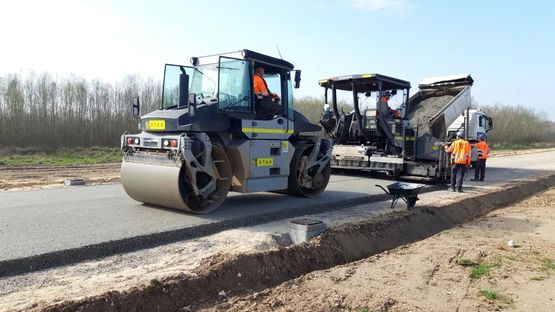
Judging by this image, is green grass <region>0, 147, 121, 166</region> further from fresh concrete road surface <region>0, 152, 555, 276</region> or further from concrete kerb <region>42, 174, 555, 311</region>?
concrete kerb <region>42, 174, 555, 311</region>

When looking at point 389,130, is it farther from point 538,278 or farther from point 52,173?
point 52,173

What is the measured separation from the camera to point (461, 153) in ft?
37.9

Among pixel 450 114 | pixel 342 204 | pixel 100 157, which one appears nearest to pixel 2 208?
pixel 342 204

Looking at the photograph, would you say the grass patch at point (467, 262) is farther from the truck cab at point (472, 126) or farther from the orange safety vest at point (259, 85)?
the truck cab at point (472, 126)

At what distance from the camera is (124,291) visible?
393 centimetres

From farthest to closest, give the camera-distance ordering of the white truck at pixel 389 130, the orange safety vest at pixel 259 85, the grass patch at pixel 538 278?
the white truck at pixel 389 130
the orange safety vest at pixel 259 85
the grass patch at pixel 538 278

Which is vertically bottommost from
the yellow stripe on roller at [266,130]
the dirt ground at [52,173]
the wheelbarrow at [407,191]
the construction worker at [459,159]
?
the dirt ground at [52,173]

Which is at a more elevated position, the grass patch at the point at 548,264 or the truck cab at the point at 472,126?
the truck cab at the point at 472,126

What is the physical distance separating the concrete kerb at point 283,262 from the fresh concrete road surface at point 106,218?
1251 mm

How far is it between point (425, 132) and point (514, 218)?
5.07 metres

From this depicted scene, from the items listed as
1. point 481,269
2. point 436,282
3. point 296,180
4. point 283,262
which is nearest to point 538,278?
point 481,269

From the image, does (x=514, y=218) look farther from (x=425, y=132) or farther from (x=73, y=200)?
(x=73, y=200)

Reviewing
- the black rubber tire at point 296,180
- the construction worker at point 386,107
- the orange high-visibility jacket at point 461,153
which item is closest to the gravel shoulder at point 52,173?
the black rubber tire at point 296,180

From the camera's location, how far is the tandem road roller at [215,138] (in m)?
7.07
